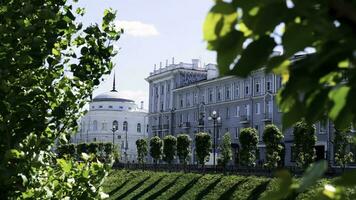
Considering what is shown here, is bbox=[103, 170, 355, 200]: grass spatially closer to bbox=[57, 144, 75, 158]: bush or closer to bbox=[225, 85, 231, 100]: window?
bbox=[57, 144, 75, 158]: bush

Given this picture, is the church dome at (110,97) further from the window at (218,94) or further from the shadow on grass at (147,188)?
the shadow on grass at (147,188)

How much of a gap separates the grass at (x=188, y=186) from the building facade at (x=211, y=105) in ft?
40.0

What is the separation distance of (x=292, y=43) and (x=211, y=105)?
54.9 metres

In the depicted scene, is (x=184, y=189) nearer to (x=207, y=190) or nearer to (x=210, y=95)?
(x=207, y=190)

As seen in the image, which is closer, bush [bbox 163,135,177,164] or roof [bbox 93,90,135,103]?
bush [bbox 163,135,177,164]

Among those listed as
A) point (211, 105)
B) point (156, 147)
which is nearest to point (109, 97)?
point (211, 105)

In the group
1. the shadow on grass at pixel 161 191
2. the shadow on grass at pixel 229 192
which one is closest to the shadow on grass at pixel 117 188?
the shadow on grass at pixel 161 191

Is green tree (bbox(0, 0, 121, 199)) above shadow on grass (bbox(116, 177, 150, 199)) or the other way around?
above

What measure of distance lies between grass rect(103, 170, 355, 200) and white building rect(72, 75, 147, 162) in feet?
194

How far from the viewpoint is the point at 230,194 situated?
23.1m

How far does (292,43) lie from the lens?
92 centimetres

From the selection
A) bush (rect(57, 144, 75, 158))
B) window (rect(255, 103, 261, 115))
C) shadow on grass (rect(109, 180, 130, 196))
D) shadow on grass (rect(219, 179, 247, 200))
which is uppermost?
window (rect(255, 103, 261, 115))

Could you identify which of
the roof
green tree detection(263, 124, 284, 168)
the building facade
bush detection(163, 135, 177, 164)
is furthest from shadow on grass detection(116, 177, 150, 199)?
the roof

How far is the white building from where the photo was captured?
9312 cm
